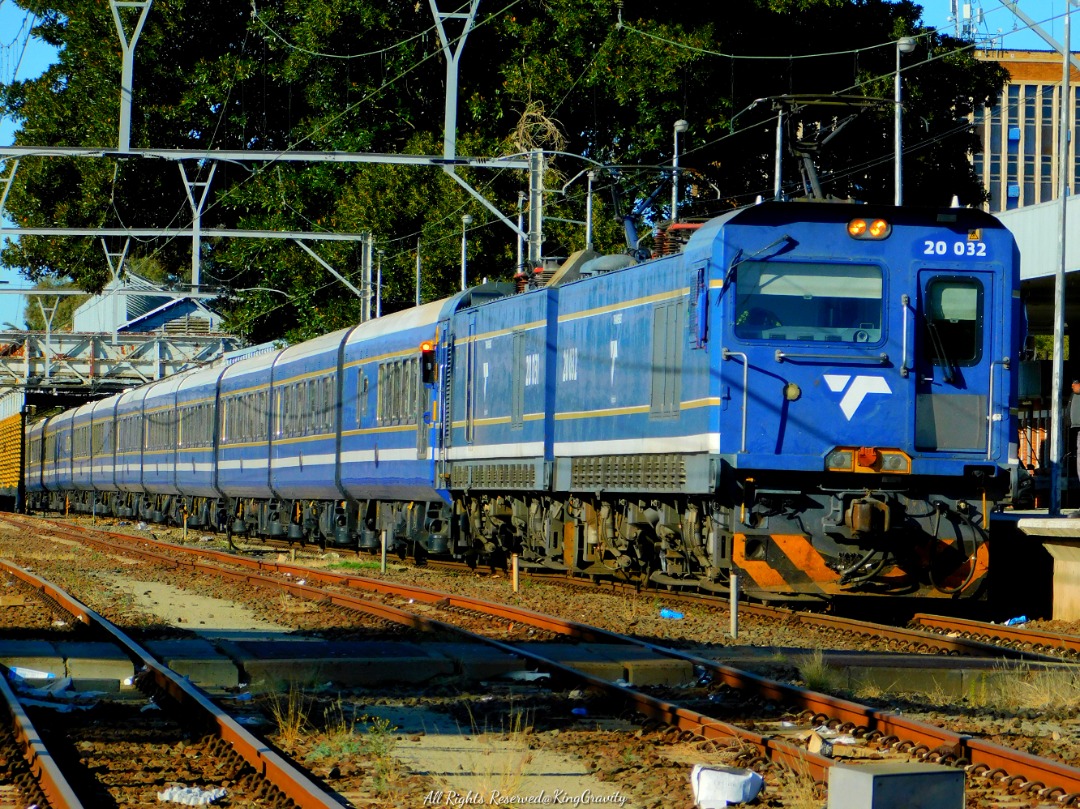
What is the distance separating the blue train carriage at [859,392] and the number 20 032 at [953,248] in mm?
18

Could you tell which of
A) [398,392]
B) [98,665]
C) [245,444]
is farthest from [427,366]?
[245,444]

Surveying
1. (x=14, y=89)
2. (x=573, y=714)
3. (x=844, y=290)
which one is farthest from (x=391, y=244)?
(x=573, y=714)

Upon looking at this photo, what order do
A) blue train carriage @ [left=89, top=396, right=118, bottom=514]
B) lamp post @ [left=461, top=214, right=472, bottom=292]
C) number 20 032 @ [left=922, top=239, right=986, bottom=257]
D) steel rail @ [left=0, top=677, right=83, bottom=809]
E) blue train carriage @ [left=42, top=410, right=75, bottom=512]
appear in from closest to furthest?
steel rail @ [left=0, top=677, right=83, bottom=809] < number 20 032 @ [left=922, top=239, right=986, bottom=257] < lamp post @ [left=461, top=214, right=472, bottom=292] < blue train carriage @ [left=89, top=396, right=118, bottom=514] < blue train carriage @ [left=42, top=410, right=75, bottom=512]

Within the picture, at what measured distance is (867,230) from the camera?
14188mm

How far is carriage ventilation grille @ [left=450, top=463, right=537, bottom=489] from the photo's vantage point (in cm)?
1878

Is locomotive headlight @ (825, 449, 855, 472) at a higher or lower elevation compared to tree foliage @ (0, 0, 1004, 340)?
lower

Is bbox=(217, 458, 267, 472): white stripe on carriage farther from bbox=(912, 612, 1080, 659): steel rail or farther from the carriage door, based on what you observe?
the carriage door

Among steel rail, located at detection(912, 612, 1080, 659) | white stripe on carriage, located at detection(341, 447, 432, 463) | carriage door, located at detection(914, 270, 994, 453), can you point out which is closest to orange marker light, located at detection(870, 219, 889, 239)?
carriage door, located at detection(914, 270, 994, 453)

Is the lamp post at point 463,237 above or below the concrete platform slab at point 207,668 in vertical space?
above

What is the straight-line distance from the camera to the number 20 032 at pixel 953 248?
14.3m

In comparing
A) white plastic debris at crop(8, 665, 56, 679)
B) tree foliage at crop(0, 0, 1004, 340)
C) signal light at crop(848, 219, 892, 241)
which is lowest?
white plastic debris at crop(8, 665, 56, 679)

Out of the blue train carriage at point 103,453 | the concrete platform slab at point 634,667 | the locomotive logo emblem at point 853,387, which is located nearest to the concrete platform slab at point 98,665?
the concrete platform slab at point 634,667

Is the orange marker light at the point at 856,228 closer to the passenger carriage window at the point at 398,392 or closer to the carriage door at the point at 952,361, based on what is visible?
the carriage door at the point at 952,361

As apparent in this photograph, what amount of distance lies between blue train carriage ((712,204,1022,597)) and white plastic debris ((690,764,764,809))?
23.0ft
